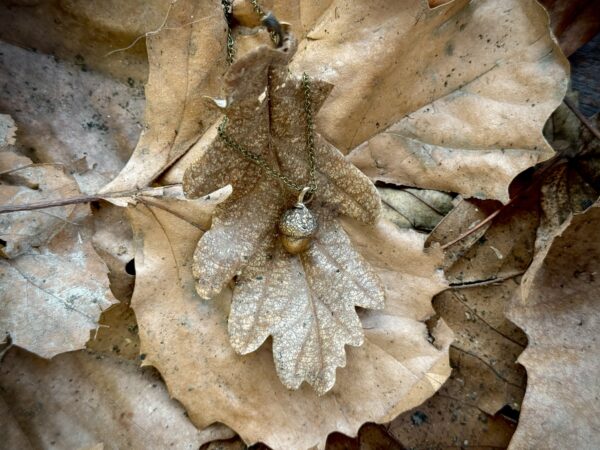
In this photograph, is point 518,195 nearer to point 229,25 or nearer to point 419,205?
point 419,205

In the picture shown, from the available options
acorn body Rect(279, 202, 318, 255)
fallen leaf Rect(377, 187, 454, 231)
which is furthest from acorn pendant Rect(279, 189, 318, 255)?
fallen leaf Rect(377, 187, 454, 231)

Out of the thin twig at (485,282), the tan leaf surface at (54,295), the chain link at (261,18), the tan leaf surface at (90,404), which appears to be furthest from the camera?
the thin twig at (485,282)

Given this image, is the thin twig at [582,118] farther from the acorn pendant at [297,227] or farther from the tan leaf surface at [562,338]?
the acorn pendant at [297,227]

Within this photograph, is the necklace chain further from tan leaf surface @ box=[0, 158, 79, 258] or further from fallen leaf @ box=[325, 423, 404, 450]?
fallen leaf @ box=[325, 423, 404, 450]

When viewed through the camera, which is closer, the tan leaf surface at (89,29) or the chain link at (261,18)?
the chain link at (261,18)

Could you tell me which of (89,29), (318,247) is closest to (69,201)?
(89,29)

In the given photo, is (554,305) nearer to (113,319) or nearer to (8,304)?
(113,319)

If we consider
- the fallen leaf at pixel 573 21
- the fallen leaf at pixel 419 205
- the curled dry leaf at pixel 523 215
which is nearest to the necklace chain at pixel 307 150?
the fallen leaf at pixel 419 205
